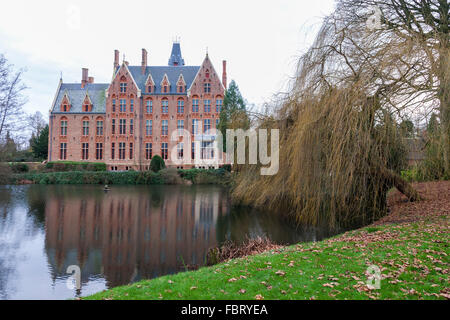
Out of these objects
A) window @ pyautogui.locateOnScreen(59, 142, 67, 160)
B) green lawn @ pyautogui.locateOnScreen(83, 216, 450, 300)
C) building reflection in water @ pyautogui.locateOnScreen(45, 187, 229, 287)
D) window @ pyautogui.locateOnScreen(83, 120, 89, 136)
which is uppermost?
window @ pyautogui.locateOnScreen(83, 120, 89, 136)

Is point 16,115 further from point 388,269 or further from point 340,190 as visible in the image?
point 388,269

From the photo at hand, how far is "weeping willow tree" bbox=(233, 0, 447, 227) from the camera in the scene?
24.1 ft

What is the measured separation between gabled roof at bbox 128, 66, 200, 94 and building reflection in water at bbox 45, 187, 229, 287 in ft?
62.2

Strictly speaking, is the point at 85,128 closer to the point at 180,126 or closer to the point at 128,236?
the point at 180,126

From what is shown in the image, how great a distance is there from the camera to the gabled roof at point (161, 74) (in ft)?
108

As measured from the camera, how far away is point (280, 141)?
10.0 m

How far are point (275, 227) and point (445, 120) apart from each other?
6123 mm

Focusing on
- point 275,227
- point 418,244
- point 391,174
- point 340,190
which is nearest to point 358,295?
point 418,244

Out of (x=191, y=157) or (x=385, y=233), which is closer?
(x=385, y=233)

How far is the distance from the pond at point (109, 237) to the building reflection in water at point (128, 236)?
23mm

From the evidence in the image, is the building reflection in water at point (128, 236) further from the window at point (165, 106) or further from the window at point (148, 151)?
the window at point (165, 106)

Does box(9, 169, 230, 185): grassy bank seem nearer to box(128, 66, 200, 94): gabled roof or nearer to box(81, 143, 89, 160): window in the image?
box(81, 143, 89, 160): window

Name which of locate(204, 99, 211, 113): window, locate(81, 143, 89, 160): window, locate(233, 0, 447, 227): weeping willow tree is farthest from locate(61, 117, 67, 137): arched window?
locate(233, 0, 447, 227): weeping willow tree

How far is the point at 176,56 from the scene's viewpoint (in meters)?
38.6
